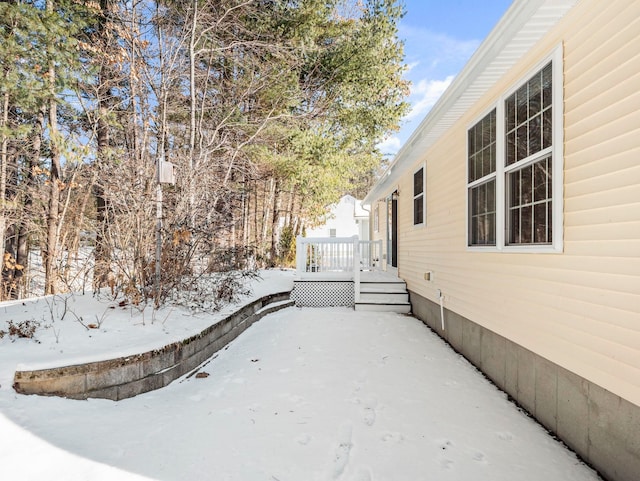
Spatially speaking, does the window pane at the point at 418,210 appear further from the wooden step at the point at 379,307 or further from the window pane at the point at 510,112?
the window pane at the point at 510,112

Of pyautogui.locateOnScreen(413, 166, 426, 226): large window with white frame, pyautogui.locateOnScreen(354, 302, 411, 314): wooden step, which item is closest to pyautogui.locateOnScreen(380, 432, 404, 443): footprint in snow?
pyautogui.locateOnScreen(413, 166, 426, 226): large window with white frame

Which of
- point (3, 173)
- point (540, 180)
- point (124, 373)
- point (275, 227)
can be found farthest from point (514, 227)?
point (275, 227)

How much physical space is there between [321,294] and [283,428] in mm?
5383

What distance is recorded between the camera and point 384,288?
7.69 m

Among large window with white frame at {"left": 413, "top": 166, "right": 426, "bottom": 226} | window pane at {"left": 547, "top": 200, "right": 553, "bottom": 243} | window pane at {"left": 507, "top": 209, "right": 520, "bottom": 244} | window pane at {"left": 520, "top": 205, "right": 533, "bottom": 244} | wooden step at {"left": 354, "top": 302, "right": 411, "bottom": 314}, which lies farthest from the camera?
wooden step at {"left": 354, "top": 302, "right": 411, "bottom": 314}

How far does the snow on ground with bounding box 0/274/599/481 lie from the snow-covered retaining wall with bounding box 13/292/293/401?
0.27 ft

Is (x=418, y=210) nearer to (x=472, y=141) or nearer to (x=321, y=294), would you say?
(x=472, y=141)

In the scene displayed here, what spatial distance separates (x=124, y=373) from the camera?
304 cm

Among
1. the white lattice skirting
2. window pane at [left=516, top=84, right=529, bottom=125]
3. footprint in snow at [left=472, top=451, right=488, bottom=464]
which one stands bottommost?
footprint in snow at [left=472, top=451, right=488, bottom=464]

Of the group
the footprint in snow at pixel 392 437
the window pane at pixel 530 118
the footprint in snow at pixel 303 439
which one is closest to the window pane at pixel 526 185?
the window pane at pixel 530 118

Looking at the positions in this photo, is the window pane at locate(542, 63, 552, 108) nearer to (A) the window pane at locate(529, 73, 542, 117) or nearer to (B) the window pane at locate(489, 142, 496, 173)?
(A) the window pane at locate(529, 73, 542, 117)

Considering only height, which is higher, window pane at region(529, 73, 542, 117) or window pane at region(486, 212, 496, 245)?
window pane at region(529, 73, 542, 117)

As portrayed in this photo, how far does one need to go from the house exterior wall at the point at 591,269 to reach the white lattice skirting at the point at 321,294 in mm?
4675

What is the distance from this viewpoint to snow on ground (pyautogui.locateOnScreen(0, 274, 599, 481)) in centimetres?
211
